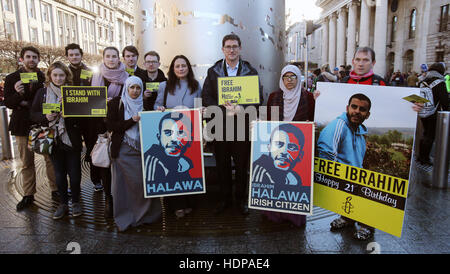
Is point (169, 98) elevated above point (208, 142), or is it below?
above

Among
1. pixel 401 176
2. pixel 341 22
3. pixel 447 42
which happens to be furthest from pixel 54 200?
pixel 341 22

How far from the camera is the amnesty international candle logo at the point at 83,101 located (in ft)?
12.2

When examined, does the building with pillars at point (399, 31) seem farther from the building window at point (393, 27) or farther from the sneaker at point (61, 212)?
the sneaker at point (61, 212)

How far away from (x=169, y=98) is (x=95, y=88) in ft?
2.97

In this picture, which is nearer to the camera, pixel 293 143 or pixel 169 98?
pixel 293 143

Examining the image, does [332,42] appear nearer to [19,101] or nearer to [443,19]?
[443,19]

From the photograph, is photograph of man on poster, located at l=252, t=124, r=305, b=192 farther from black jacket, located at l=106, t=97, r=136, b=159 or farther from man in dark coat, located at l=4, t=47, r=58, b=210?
man in dark coat, located at l=4, t=47, r=58, b=210

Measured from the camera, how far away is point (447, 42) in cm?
2812

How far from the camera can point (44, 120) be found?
12.3 feet

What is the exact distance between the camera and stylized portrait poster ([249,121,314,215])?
3.32 metres

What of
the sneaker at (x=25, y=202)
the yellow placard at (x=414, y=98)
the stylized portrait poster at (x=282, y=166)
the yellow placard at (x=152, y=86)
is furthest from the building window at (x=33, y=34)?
the yellow placard at (x=414, y=98)

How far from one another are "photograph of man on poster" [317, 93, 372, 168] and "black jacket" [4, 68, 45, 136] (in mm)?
3772
